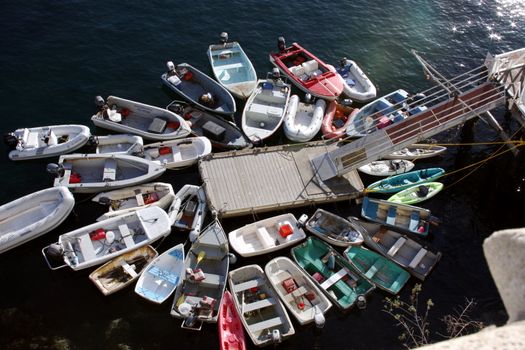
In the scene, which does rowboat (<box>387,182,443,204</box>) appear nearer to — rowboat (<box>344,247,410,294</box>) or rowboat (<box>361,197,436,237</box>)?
rowboat (<box>361,197,436,237</box>)

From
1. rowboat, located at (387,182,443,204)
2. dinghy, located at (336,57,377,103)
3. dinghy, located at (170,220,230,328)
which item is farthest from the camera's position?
dinghy, located at (336,57,377,103)

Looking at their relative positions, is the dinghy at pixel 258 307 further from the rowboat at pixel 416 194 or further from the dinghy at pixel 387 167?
the dinghy at pixel 387 167

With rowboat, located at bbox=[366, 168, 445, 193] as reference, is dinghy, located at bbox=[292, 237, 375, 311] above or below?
below

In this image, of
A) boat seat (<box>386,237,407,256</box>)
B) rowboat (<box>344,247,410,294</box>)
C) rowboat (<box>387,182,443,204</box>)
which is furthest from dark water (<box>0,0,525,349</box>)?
boat seat (<box>386,237,407,256</box>)

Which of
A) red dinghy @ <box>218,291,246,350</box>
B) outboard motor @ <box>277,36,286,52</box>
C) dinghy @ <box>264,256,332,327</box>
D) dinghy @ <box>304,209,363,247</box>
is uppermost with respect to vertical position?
outboard motor @ <box>277,36,286,52</box>

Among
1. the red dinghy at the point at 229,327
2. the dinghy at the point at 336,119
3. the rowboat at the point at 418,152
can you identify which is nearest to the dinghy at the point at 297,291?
the red dinghy at the point at 229,327

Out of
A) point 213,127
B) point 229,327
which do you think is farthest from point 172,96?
point 229,327

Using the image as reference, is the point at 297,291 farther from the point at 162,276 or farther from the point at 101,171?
the point at 101,171
